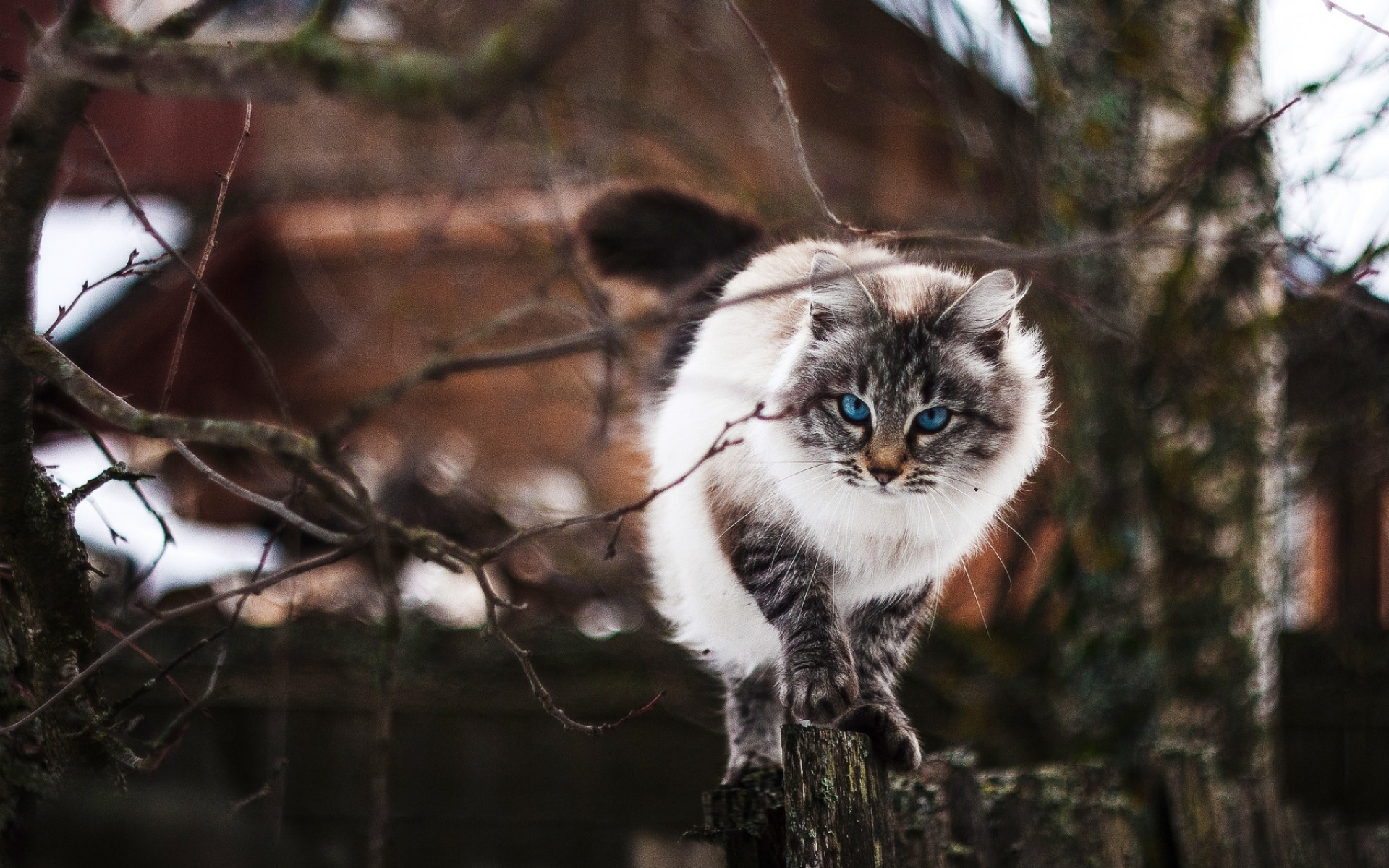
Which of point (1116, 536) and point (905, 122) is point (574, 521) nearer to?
point (1116, 536)

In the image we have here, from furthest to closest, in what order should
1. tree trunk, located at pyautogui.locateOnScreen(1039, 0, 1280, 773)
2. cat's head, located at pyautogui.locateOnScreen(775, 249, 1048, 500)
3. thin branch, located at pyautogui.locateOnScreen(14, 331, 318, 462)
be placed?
tree trunk, located at pyautogui.locateOnScreen(1039, 0, 1280, 773) < cat's head, located at pyautogui.locateOnScreen(775, 249, 1048, 500) < thin branch, located at pyautogui.locateOnScreen(14, 331, 318, 462)

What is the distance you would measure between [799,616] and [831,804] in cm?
60

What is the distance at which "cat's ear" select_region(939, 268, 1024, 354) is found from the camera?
2.47 m

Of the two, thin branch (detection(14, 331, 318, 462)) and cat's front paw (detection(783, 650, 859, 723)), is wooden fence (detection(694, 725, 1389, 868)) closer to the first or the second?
cat's front paw (detection(783, 650, 859, 723))

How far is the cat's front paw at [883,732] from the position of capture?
2.26 m

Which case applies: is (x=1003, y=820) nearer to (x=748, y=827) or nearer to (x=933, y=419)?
(x=748, y=827)

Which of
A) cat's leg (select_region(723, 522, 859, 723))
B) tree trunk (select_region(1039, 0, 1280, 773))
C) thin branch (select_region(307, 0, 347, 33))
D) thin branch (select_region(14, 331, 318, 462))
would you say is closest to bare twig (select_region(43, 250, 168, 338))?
thin branch (select_region(14, 331, 318, 462))

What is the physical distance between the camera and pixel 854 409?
7.94 ft

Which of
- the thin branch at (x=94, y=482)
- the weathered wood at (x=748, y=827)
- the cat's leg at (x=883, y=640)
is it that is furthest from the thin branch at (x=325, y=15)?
the cat's leg at (x=883, y=640)

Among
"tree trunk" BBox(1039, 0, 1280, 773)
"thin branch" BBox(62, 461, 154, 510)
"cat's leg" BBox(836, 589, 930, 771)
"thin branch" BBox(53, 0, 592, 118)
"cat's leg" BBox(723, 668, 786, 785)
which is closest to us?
"thin branch" BBox(53, 0, 592, 118)

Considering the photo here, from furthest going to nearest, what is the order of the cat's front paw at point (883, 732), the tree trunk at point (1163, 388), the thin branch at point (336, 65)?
1. the tree trunk at point (1163, 388)
2. the cat's front paw at point (883, 732)
3. the thin branch at point (336, 65)

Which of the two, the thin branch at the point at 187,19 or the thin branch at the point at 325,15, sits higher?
the thin branch at the point at 187,19

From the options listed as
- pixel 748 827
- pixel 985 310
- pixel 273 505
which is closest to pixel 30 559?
pixel 273 505

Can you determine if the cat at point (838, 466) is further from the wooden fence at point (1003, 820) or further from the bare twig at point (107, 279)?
the bare twig at point (107, 279)
